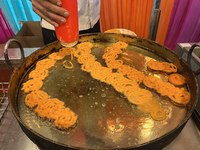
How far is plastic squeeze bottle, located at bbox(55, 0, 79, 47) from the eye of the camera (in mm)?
859

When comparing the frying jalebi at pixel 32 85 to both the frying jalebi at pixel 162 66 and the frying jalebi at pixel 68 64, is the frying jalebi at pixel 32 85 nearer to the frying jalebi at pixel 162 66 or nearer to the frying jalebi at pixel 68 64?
the frying jalebi at pixel 68 64

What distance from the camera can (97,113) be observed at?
3.22 feet

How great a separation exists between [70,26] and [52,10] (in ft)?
0.45

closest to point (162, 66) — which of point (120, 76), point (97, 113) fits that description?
point (120, 76)

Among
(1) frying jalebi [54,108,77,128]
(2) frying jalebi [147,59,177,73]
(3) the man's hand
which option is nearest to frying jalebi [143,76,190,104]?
(2) frying jalebi [147,59,177,73]

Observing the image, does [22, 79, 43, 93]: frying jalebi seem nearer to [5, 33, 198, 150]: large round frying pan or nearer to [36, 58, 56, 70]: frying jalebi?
[5, 33, 198, 150]: large round frying pan

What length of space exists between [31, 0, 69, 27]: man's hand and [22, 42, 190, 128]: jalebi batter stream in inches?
18.1

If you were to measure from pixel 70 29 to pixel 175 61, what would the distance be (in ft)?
3.04

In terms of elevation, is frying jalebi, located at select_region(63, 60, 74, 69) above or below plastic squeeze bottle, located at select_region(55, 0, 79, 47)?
below

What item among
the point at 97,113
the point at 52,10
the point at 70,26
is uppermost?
the point at 52,10

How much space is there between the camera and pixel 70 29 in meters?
0.97

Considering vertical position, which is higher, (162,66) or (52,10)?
(52,10)

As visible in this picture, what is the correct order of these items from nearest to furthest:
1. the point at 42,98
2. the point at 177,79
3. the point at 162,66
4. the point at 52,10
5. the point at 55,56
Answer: the point at 52,10 < the point at 42,98 < the point at 177,79 < the point at 162,66 < the point at 55,56

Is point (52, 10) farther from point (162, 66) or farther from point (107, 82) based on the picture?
point (162, 66)
